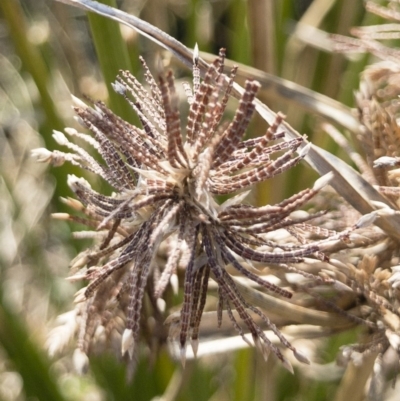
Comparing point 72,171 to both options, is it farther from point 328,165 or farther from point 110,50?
point 328,165

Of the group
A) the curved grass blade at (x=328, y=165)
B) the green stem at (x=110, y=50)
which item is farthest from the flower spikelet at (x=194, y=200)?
the green stem at (x=110, y=50)

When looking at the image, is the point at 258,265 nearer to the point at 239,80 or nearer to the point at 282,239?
the point at 282,239

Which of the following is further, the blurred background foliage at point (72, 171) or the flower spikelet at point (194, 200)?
the blurred background foliage at point (72, 171)

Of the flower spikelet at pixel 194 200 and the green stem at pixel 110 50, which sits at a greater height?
the green stem at pixel 110 50

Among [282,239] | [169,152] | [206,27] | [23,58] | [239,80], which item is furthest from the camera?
[206,27]

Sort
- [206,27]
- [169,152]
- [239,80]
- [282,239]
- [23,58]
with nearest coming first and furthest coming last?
[169,152] < [282,239] < [239,80] < [23,58] < [206,27]

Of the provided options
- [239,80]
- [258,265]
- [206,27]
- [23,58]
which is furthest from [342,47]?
[206,27]

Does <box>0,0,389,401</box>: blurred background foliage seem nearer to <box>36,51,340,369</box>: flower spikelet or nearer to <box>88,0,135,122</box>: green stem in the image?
<box>88,0,135,122</box>: green stem

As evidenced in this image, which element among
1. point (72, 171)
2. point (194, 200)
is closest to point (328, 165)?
point (194, 200)

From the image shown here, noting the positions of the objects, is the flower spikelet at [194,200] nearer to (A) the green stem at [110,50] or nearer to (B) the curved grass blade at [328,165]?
(B) the curved grass blade at [328,165]
